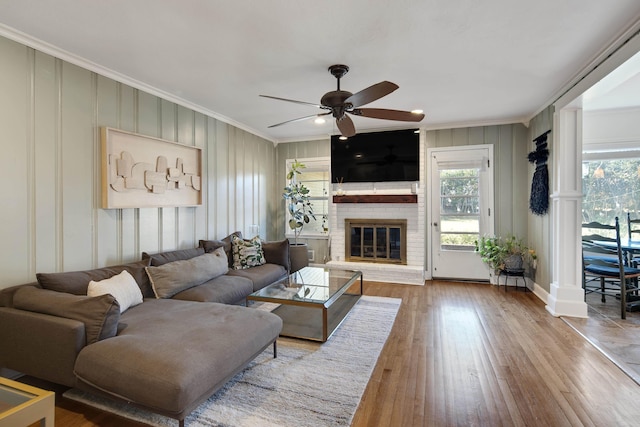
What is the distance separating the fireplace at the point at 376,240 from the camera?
521 centimetres

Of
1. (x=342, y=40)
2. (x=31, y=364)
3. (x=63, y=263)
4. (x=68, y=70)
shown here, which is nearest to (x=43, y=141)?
(x=68, y=70)

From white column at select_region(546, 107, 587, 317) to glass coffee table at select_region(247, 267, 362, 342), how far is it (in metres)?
2.29

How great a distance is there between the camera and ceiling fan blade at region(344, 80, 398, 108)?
231 cm

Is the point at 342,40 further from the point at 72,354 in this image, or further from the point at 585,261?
the point at 585,261

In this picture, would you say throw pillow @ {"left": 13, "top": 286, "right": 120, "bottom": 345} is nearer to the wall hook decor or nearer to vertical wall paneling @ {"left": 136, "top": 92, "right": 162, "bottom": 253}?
vertical wall paneling @ {"left": 136, "top": 92, "right": 162, "bottom": 253}

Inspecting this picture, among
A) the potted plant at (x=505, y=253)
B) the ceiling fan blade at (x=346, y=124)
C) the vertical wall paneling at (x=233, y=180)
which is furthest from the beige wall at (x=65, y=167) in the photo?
the potted plant at (x=505, y=253)

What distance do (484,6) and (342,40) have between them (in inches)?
38.2

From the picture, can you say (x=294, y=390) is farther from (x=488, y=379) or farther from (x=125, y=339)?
(x=488, y=379)

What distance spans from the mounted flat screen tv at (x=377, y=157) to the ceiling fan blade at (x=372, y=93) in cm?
250

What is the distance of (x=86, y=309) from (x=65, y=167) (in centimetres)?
143

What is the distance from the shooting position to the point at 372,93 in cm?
248

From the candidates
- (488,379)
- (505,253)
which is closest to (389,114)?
(488,379)

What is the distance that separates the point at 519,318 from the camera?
3412 millimetres

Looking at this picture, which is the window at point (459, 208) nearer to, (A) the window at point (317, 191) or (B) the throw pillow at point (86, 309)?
(A) the window at point (317, 191)
